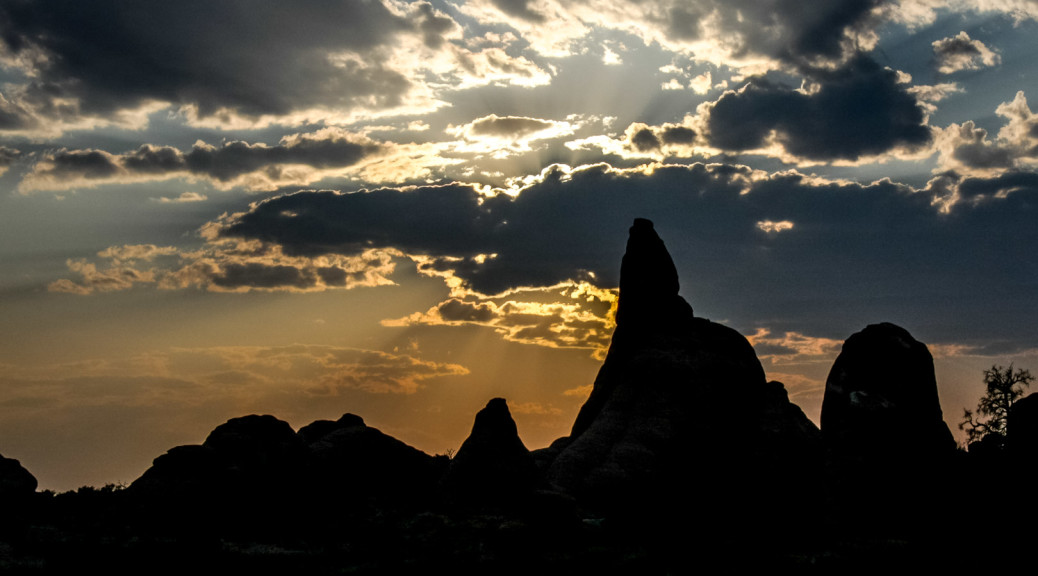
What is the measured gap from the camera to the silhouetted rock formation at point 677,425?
58219 mm

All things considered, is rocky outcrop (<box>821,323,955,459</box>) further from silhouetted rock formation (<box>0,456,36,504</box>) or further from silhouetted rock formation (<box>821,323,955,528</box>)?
silhouetted rock formation (<box>0,456,36,504</box>)

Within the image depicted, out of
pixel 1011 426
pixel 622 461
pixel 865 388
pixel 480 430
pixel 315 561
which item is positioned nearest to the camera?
pixel 315 561

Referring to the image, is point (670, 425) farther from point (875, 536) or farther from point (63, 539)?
point (63, 539)

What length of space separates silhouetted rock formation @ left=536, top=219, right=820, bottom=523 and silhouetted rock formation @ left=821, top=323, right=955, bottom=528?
12361mm

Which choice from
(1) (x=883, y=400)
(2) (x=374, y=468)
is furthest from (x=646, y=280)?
(2) (x=374, y=468)

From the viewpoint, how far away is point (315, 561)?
33.9 metres

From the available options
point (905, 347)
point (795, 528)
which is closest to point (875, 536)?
point (795, 528)

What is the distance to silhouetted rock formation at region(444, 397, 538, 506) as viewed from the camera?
50812 millimetres

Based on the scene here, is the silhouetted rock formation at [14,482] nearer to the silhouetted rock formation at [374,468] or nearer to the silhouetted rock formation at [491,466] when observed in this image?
the silhouetted rock formation at [374,468]

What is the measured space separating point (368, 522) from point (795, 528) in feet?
84.5

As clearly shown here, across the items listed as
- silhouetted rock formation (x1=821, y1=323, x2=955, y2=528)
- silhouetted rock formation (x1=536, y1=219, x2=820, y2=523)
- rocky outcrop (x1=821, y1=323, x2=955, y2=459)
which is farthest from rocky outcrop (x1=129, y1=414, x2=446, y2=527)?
rocky outcrop (x1=821, y1=323, x2=955, y2=459)

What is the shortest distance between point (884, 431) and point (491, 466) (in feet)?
77.2

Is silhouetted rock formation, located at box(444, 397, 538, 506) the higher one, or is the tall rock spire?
the tall rock spire

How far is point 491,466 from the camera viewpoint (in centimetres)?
5141
